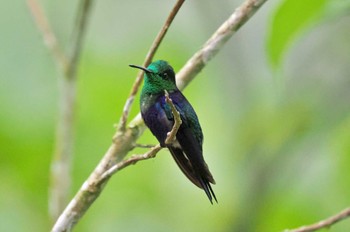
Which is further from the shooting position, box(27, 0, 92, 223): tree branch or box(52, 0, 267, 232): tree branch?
box(27, 0, 92, 223): tree branch

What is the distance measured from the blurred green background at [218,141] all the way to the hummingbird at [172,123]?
1.29m

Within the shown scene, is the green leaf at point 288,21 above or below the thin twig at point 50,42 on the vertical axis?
below

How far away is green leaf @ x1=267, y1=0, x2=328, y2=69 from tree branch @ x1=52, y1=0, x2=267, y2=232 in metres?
0.11

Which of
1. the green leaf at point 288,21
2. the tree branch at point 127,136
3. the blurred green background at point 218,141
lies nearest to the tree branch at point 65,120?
the blurred green background at point 218,141

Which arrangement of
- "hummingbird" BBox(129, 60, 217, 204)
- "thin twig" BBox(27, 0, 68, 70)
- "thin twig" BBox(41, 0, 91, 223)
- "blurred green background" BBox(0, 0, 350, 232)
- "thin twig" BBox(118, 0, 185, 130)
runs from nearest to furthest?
"hummingbird" BBox(129, 60, 217, 204) < "thin twig" BBox(118, 0, 185, 130) < "thin twig" BBox(41, 0, 91, 223) < "thin twig" BBox(27, 0, 68, 70) < "blurred green background" BBox(0, 0, 350, 232)

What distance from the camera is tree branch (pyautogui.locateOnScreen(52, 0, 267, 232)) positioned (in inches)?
109

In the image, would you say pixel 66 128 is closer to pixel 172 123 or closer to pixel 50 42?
pixel 50 42

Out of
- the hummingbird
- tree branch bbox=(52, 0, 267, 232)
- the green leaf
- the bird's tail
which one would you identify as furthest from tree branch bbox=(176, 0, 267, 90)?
the bird's tail

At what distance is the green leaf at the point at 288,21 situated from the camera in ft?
9.33

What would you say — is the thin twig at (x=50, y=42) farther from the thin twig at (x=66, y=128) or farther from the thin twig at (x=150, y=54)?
the thin twig at (x=150, y=54)

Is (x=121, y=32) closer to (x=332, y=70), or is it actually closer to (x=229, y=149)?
(x=229, y=149)

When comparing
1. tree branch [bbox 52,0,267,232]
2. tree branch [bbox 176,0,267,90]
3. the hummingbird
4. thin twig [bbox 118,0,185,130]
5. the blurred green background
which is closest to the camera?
the hummingbird

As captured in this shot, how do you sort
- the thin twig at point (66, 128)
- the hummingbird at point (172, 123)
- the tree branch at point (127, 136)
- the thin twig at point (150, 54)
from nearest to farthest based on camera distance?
the hummingbird at point (172, 123), the thin twig at point (150, 54), the tree branch at point (127, 136), the thin twig at point (66, 128)

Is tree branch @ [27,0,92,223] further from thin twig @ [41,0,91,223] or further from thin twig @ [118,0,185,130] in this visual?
thin twig @ [118,0,185,130]
